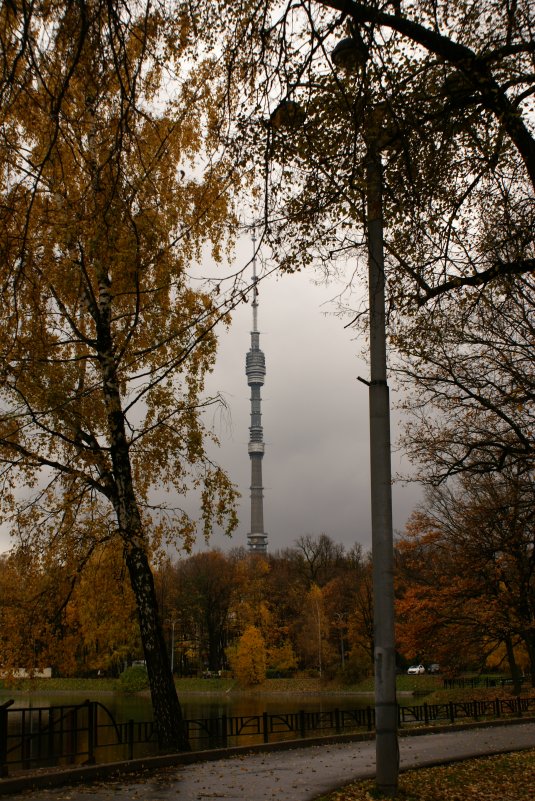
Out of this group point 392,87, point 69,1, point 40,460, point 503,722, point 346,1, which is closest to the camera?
point 69,1

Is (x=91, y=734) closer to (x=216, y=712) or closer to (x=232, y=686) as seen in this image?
(x=216, y=712)

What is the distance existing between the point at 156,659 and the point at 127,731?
52.6 feet

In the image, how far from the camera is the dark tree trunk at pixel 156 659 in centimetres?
1434

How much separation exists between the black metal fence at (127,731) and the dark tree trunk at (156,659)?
0.81 meters

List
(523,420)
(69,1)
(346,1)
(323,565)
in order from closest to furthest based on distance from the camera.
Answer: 1. (69,1)
2. (346,1)
3. (523,420)
4. (323,565)

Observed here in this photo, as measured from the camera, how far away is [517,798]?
9680mm

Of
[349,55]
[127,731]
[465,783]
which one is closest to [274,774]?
[465,783]

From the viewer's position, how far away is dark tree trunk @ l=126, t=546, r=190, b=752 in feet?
47.0

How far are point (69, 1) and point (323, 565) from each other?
86.1 metres

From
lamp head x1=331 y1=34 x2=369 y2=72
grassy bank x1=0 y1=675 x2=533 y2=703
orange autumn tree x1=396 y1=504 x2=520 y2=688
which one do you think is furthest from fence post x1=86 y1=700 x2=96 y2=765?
grassy bank x1=0 y1=675 x2=533 y2=703

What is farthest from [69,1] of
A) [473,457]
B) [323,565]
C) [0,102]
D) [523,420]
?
[323,565]

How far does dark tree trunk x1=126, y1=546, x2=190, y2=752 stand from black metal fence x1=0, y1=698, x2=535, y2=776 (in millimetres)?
809

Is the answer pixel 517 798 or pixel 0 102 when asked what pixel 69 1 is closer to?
pixel 0 102

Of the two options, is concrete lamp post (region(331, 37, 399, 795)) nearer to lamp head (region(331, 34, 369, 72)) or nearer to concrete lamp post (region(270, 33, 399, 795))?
concrete lamp post (region(270, 33, 399, 795))
